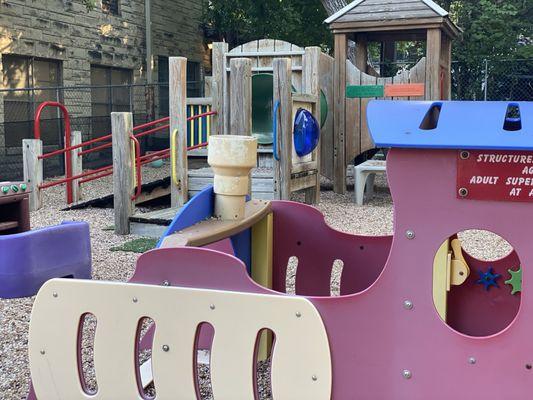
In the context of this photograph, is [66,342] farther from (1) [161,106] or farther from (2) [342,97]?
(1) [161,106]

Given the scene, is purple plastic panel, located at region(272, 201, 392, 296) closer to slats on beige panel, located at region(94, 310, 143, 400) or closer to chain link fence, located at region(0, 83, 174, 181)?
slats on beige panel, located at region(94, 310, 143, 400)

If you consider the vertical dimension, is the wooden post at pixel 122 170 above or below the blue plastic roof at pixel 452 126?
below

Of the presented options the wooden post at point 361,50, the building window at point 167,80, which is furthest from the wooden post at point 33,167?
the building window at point 167,80

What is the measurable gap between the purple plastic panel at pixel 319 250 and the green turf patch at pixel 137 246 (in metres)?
2.66

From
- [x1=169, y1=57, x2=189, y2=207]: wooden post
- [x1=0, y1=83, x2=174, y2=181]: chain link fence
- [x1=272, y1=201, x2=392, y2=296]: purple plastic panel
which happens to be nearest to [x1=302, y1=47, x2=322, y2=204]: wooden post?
[x1=169, y1=57, x2=189, y2=207]: wooden post

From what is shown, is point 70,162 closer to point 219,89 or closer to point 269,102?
point 219,89

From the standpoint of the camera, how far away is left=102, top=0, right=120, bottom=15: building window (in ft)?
45.0

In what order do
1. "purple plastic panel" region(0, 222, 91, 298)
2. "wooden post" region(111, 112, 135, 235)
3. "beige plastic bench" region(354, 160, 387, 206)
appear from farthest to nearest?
"beige plastic bench" region(354, 160, 387, 206), "wooden post" region(111, 112, 135, 235), "purple plastic panel" region(0, 222, 91, 298)

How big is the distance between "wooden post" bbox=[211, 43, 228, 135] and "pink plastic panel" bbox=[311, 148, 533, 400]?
5226 millimetres

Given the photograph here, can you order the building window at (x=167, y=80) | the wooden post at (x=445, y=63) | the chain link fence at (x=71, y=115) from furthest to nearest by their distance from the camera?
the building window at (x=167, y=80) → the chain link fence at (x=71, y=115) → the wooden post at (x=445, y=63)

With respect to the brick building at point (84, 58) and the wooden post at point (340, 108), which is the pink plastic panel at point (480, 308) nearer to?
the wooden post at point (340, 108)

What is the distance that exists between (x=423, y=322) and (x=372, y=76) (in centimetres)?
757

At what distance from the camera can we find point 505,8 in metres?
13.8

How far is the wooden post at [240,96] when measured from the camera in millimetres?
6531
